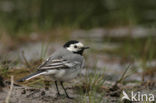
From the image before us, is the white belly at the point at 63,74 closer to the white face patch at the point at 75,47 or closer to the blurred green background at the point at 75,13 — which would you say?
the white face patch at the point at 75,47

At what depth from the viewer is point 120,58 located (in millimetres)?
8984

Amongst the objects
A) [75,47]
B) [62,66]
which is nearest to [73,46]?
[75,47]

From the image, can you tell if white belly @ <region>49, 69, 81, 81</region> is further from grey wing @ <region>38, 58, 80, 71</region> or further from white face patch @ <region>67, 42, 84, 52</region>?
white face patch @ <region>67, 42, 84, 52</region>

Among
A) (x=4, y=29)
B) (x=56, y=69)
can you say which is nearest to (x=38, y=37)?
(x=4, y=29)

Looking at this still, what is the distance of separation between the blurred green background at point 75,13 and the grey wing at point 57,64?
4429 millimetres

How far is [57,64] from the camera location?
16.9ft

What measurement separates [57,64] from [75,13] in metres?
8.26

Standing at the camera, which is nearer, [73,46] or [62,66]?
[62,66]

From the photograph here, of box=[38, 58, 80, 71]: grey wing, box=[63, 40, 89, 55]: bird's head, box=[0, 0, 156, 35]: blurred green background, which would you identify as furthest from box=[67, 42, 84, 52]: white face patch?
box=[0, 0, 156, 35]: blurred green background

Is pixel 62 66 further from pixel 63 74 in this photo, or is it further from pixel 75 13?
pixel 75 13

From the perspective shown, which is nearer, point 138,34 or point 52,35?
point 52,35

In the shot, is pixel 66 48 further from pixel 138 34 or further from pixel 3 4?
pixel 3 4

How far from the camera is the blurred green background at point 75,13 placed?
34.7 feet

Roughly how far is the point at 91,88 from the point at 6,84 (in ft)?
3.80
